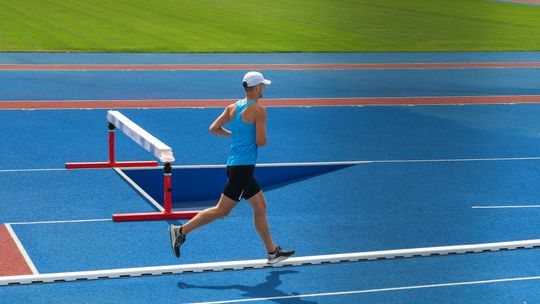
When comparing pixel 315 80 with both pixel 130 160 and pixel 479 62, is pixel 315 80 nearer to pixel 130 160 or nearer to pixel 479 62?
pixel 479 62

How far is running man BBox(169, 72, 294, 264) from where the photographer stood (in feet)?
27.7

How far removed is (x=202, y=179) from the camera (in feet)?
43.7

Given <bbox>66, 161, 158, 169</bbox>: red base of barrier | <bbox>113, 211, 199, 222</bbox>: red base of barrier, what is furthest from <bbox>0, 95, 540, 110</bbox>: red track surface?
<bbox>113, 211, 199, 222</bbox>: red base of barrier

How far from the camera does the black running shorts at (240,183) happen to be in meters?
8.62

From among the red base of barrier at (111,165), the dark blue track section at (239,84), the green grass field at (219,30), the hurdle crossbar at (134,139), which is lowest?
the red base of barrier at (111,165)

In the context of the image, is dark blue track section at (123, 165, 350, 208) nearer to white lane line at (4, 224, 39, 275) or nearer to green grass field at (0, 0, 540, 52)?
white lane line at (4, 224, 39, 275)

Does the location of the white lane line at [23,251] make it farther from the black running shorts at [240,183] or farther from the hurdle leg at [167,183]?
the black running shorts at [240,183]

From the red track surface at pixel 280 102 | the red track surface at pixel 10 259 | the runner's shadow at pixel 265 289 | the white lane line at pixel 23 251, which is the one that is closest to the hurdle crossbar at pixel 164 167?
the white lane line at pixel 23 251

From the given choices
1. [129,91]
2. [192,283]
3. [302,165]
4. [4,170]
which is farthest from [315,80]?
[192,283]

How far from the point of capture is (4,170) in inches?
519

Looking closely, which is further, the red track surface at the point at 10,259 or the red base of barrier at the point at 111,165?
the red base of barrier at the point at 111,165

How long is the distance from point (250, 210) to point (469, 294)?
3747 millimetres

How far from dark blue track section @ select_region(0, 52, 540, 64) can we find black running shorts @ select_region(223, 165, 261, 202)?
1800 centimetres

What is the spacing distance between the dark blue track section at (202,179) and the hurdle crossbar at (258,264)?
3550 millimetres
